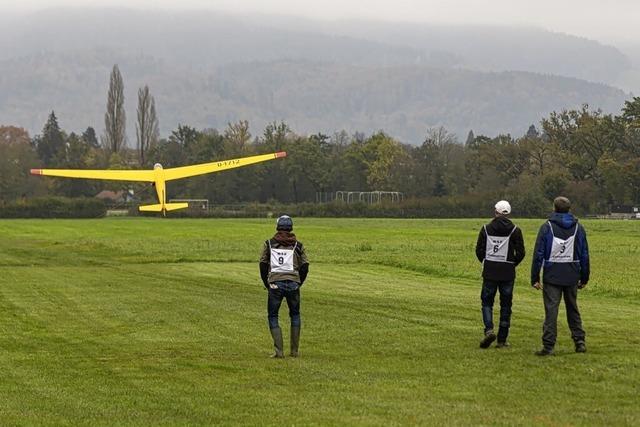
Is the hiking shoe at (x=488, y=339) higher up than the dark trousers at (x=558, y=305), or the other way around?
the dark trousers at (x=558, y=305)

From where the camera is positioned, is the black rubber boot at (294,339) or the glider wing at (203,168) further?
the glider wing at (203,168)

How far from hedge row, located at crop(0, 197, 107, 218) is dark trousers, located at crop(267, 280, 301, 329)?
10767 cm

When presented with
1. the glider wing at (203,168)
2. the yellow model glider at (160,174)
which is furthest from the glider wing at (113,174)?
the glider wing at (203,168)

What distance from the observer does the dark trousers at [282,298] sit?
16438 mm

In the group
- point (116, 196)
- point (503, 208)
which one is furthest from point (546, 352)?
point (116, 196)

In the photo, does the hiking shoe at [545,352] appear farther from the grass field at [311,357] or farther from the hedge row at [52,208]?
the hedge row at [52,208]

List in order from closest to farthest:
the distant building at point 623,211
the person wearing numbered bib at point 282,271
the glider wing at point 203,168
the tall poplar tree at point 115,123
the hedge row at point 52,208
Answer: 1. the person wearing numbered bib at point 282,271
2. the glider wing at point 203,168
3. the distant building at point 623,211
4. the hedge row at point 52,208
5. the tall poplar tree at point 115,123

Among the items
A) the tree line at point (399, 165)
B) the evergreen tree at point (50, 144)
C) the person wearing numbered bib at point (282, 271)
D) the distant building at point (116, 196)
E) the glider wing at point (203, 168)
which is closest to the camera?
the person wearing numbered bib at point (282, 271)

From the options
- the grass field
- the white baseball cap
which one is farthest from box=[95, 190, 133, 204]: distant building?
the white baseball cap

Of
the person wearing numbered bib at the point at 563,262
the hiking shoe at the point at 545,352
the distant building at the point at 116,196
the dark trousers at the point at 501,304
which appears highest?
the distant building at the point at 116,196

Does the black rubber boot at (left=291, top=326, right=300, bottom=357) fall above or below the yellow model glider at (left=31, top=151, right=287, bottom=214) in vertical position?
below

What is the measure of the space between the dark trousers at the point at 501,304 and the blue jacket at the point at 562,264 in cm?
81

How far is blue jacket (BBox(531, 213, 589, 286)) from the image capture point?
16.0 metres

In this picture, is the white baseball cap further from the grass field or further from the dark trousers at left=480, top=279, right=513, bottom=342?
the grass field
